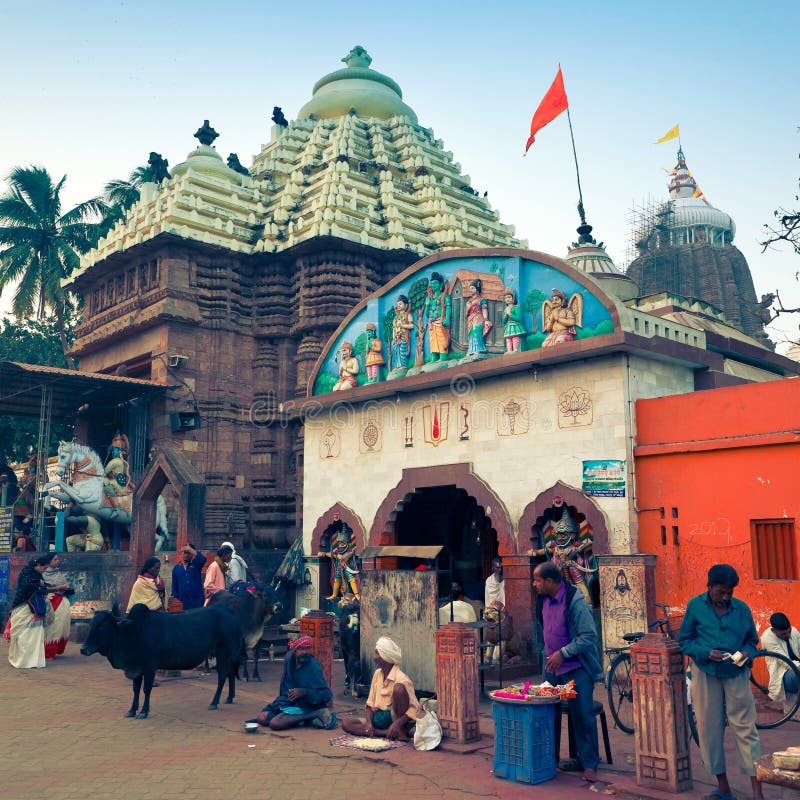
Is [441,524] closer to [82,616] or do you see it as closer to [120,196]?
[82,616]

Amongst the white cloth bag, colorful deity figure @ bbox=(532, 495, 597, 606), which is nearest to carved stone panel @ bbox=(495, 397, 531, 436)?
colorful deity figure @ bbox=(532, 495, 597, 606)

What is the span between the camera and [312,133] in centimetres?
2959

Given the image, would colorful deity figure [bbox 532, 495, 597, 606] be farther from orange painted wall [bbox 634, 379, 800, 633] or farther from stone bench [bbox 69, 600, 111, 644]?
stone bench [bbox 69, 600, 111, 644]

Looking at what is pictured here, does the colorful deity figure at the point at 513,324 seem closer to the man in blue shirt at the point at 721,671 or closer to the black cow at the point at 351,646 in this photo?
the black cow at the point at 351,646

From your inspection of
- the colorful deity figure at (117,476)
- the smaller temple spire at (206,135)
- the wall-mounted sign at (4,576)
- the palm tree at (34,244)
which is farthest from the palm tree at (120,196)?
the wall-mounted sign at (4,576)

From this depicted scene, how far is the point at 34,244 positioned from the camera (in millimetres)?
33094

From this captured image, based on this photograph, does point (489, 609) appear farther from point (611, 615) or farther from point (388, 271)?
point (388, 271)

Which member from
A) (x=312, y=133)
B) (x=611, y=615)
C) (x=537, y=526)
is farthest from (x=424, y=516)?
(x=312, y=133)

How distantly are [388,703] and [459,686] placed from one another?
2.40 ft

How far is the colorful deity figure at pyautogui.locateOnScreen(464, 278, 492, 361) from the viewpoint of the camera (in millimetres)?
13578

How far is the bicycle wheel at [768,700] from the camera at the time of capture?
8484 mm

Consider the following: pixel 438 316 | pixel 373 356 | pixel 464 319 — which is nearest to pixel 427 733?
pixel 464 319

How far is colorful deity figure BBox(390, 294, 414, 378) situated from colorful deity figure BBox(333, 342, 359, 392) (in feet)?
3.60

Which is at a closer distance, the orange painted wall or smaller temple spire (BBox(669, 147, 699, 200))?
the orange painted wall
